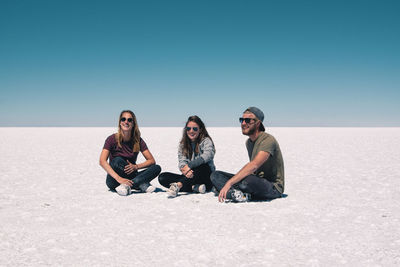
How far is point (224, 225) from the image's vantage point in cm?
394

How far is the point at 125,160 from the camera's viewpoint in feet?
18.9

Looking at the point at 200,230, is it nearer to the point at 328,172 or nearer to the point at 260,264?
the point at 260,264

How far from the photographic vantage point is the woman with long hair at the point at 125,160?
556cm

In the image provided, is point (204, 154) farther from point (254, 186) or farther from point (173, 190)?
point (254, 186)

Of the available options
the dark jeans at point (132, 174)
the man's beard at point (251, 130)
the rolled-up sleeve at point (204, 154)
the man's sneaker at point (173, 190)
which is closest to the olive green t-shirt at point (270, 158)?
the man's beard at point (251, 130)

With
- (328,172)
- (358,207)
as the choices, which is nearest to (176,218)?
(358,207)

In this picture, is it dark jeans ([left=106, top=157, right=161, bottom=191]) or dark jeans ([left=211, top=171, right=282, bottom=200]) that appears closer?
dark jeans ([left=211, top=171, right=282, bottom=200])

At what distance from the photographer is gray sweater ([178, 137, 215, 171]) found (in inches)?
209

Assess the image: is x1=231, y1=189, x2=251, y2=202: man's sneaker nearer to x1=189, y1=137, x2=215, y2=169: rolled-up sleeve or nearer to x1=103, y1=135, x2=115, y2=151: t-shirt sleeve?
x1=189, y1=137, x2=215, y2=169: rolled-up sleeve

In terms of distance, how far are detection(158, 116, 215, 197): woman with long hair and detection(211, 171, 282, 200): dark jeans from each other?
1.38 feet

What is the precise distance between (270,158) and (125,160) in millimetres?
2649

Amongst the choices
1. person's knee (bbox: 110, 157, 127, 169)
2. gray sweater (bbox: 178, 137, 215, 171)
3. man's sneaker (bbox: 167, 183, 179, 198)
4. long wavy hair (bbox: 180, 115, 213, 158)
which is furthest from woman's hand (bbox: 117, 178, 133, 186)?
long wavy hair (bbox: 180, 115, 213, 158)

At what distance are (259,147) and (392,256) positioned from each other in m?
2.20

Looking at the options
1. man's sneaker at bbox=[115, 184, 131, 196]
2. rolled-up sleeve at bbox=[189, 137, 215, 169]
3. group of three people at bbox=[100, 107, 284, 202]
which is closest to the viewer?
group of three people at bbox=[100, 107, 284, 202]
